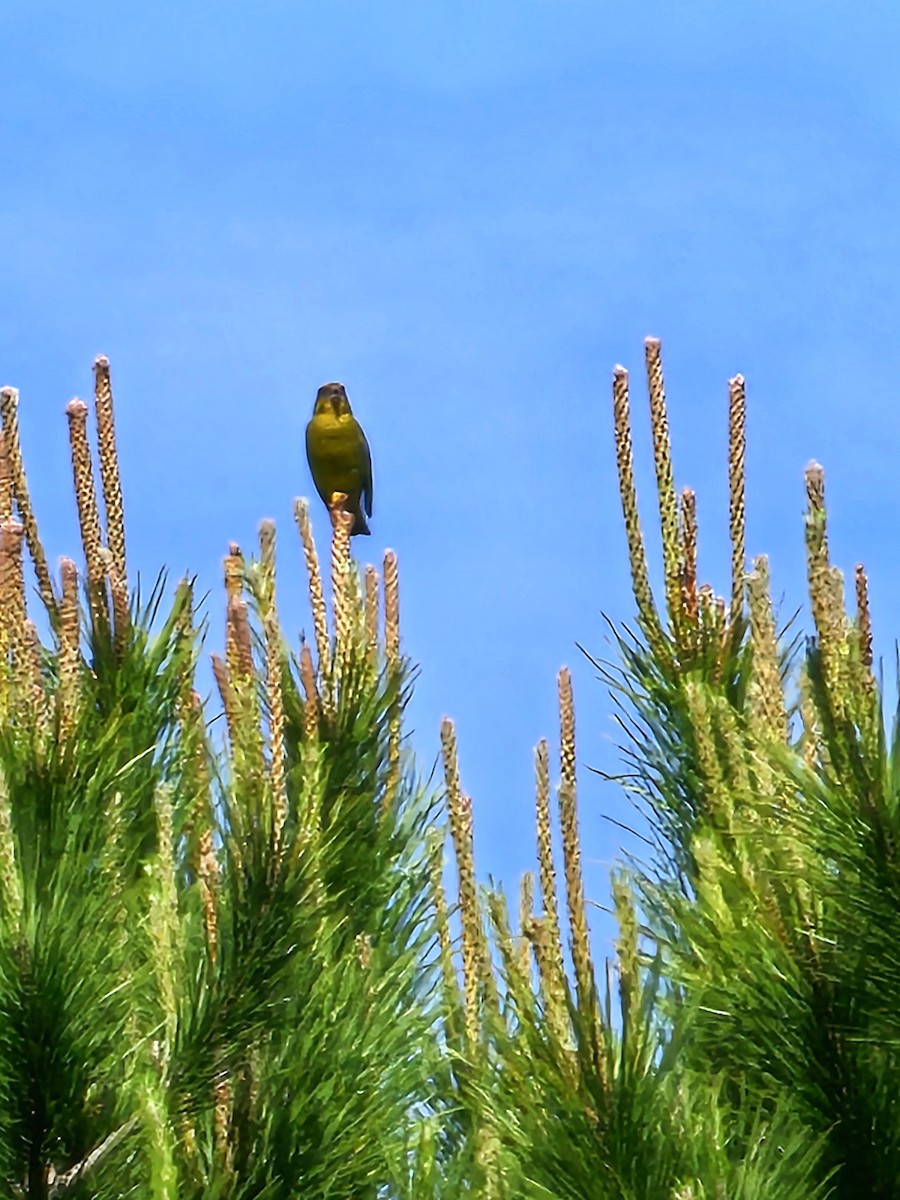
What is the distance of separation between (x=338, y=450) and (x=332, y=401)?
0.71 ft

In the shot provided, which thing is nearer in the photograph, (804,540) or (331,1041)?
(804,540)

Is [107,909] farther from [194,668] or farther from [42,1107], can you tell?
[194,668]

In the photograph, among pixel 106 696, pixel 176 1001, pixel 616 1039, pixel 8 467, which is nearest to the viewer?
pixel 616 1039

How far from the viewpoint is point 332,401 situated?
753 cm

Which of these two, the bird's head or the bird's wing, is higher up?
the bird's head

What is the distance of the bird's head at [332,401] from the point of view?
750 cm

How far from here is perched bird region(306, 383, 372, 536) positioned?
24.2 feet

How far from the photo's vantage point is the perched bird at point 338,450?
738 cm

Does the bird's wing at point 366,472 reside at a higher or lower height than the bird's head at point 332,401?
lower

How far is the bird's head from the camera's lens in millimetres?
7500

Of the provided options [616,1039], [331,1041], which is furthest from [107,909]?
[616,1039]

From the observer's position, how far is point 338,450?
742 centimetres

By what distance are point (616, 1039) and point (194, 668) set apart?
1232 millimetres

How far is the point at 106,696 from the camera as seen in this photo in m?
3.42
